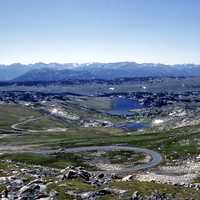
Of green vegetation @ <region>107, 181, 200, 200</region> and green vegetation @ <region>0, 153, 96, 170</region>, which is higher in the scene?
green vegetation @ <region>107, 181, 200, 200</region>

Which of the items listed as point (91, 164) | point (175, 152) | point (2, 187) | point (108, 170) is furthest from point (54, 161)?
point (2, 187)

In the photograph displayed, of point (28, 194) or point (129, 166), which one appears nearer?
point (28, 194)

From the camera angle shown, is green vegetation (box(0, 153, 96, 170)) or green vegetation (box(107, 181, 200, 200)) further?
green vegetation (box(0, 153, 96, 170))

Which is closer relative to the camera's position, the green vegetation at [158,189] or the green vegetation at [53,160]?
the green vegetation at [158,189]

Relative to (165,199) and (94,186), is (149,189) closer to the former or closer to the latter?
(165,199)

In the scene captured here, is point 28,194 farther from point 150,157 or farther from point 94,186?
point 150,157

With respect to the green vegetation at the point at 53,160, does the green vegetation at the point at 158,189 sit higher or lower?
higher

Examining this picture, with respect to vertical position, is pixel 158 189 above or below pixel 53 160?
Answer: above

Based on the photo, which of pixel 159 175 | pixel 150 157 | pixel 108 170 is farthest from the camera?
pixel 150 157

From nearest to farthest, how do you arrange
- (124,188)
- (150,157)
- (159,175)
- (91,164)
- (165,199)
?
1. (165,199)
2. (124,188)
3. (159,175)
4. (91,164)
5. (150,157)

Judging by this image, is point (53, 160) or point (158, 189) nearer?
point (158, 189)

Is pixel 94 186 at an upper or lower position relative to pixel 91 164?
upper
